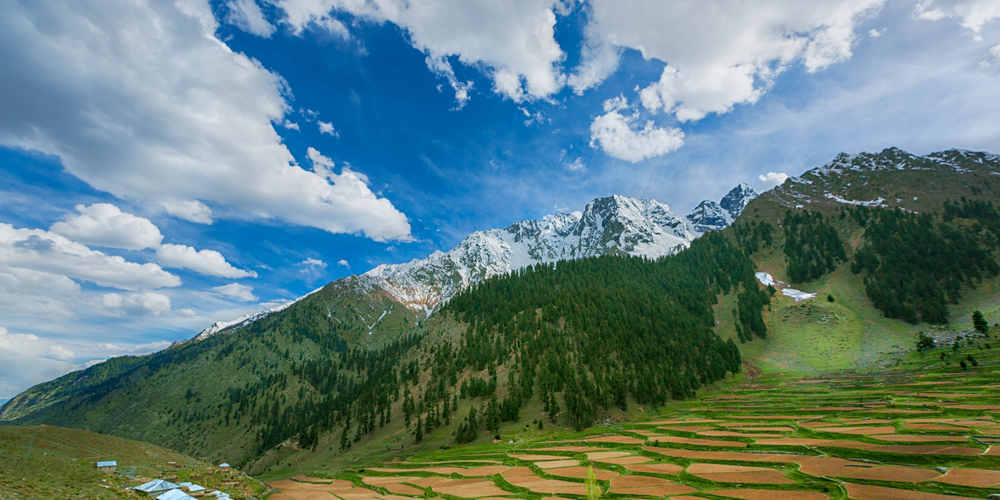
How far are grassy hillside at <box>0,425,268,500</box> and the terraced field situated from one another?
10571 mm

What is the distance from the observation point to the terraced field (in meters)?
28.1

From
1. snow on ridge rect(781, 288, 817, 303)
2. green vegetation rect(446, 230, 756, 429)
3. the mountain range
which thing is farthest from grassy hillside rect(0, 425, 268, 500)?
snow on ridge rect(781, 288, 817, 303)

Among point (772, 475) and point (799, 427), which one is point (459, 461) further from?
point (799, 427)

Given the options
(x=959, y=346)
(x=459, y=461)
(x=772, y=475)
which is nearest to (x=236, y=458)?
(x=459, y=461)

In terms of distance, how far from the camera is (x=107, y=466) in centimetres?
4094

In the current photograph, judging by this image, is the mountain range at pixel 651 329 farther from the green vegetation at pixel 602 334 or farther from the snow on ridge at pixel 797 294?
the snow on ridge at pixel 797 294

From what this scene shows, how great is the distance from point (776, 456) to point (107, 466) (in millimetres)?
74834

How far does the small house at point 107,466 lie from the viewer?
3984 centimetres

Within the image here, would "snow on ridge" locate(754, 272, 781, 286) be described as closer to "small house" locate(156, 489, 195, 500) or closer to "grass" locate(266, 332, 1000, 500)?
"grass" locate(266, 332, 1000, 500)

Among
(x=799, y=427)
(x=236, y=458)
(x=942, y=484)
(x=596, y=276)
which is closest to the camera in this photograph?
(x=942, y=484)

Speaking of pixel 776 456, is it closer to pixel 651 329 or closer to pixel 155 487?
pixel 155 487

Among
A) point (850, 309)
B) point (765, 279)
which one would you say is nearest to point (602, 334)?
point (850, 309)

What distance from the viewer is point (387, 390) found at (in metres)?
138

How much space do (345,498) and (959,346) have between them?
483ft
